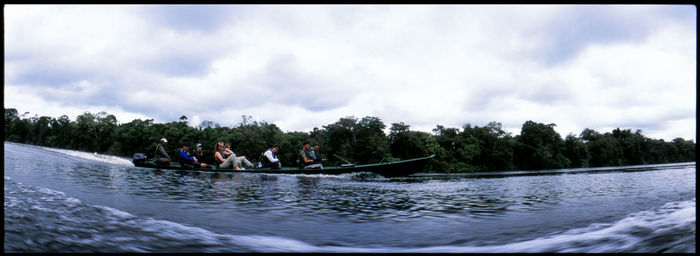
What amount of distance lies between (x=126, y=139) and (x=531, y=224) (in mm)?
84168

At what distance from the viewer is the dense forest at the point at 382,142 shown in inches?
2341

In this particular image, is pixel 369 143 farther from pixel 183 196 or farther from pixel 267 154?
pixel 183 196

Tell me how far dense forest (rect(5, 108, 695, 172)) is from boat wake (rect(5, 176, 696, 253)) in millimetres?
51392

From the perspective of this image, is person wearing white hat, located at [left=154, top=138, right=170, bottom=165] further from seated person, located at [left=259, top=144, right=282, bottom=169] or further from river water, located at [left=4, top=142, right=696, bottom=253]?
river water, located at [left=4, top=142, right=696, bottom=253]

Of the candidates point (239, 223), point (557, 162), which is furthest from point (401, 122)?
point (239, 223)

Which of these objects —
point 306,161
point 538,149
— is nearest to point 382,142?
point 538,149

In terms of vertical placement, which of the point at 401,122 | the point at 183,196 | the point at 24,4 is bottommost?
the point at 183,196

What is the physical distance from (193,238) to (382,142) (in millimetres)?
57195

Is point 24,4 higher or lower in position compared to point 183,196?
higher

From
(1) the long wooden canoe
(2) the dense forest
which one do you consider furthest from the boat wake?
(2) the dense forest

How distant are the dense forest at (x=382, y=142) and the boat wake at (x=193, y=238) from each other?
51392mm

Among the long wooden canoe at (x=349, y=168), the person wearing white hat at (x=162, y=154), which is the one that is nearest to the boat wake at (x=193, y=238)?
the long wooden canoe at (x=349, y=168)

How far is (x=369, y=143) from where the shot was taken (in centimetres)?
5997

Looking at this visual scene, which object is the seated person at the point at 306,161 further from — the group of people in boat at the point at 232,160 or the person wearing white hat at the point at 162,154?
the person wearing white hat at the point at 162,154
